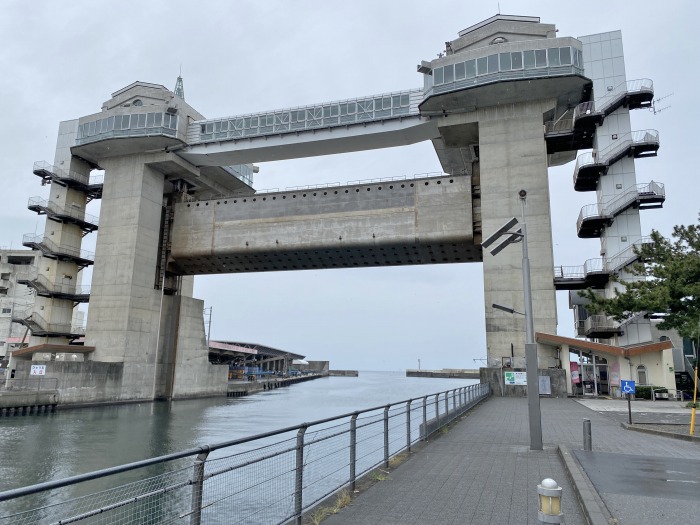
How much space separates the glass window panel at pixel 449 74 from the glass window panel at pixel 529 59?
5.33 m

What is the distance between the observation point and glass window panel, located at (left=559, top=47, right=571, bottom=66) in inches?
1513

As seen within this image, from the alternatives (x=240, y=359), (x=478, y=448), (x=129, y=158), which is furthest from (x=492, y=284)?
(x=240, y=359)

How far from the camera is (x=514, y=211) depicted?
1545 inches

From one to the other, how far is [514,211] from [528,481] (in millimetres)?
32055

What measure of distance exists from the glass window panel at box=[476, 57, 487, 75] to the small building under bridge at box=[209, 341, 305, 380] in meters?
69.0

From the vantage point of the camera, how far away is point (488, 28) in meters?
42.9

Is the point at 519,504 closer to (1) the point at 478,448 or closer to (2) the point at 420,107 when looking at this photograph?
(1) the point at 478,448

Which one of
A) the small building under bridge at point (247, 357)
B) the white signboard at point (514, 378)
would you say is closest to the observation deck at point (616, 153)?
the white signboard at point (514, 378)

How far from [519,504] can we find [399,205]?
3760 centimetres

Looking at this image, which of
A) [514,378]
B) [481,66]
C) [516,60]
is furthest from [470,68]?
[514,378]

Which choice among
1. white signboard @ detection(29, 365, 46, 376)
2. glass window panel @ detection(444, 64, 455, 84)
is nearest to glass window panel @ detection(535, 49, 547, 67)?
glass window panel @ detection(444, 64, 455, 84)

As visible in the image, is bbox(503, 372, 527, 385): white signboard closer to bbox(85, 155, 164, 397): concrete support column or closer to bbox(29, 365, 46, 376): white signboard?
bbox(85, 155, 164, 397): concrete support column

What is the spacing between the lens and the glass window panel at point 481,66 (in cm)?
3971

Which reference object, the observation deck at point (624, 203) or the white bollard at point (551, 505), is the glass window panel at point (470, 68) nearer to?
the observation deck at point (624, 203)
